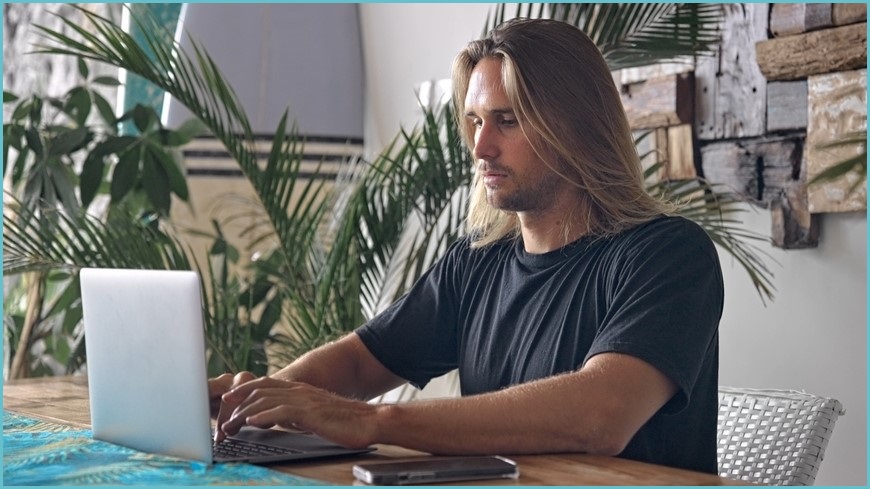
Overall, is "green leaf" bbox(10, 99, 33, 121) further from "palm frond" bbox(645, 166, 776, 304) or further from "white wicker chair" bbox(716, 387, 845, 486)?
"white wicker chair" bbox(716, 387, 845, 486)

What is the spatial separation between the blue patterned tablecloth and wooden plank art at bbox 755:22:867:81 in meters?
1.71

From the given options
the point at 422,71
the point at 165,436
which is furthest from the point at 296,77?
the point at 165,436

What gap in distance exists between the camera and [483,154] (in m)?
1.92

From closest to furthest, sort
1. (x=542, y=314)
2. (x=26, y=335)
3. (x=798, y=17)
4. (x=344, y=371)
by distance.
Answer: (x=542, y=314) < (x=344, y=371) < (x=798, y=17) < (x=26, y=335)

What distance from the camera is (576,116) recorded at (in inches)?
76.2

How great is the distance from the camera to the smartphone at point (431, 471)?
49.8 inches

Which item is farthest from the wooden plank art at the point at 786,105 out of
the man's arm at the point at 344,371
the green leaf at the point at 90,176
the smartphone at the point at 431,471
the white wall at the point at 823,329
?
the green leaf at the point at 90,176

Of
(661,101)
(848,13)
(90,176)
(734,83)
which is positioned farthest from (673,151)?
(90,176)

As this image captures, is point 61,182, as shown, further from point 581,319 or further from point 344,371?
point 581,319

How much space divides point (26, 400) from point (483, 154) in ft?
2.92

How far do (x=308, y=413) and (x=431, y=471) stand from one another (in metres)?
0.22

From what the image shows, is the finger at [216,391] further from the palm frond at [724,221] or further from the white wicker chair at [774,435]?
the palm frond at [724,221]

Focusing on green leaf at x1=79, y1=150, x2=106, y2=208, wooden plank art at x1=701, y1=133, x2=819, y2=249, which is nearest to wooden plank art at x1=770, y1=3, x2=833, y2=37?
wooden plank art at x1=701, y1=133, x2=819, y2=249

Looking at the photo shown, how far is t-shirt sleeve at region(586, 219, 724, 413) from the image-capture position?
1.54m
